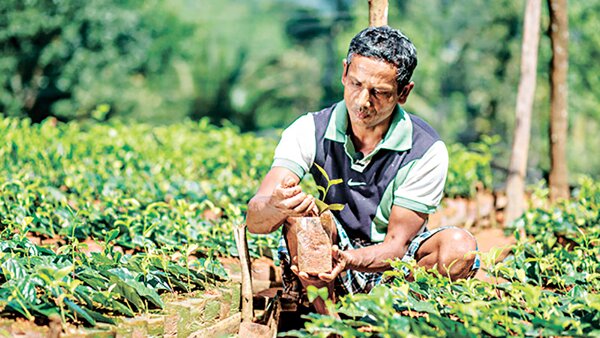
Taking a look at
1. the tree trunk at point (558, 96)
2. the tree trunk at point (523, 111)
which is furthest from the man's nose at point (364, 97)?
the tree trunk at point (558, 96)

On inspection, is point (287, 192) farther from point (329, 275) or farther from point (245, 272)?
point (245, 272)

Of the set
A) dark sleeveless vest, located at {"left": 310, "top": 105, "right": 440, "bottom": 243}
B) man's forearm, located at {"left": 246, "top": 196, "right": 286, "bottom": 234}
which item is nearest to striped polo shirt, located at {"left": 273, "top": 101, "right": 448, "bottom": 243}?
dark sleeveless vest, located at {"left": 310, "top": 105, "right": 440, "bottom": 243}

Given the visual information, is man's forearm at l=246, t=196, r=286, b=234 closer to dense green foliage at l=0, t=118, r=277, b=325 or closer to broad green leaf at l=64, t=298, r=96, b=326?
dense green foliage at l=0, t=118, r=277, b=325

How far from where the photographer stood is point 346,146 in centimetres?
275

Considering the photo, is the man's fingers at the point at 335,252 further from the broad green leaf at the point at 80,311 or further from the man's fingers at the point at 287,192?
the broad green leaf at the point at 80,311

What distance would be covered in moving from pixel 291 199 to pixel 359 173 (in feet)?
1.95

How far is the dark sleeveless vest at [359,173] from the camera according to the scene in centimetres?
274

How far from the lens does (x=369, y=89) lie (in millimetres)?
2561

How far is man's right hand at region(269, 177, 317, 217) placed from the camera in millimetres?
2225

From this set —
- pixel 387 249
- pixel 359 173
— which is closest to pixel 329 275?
pixel 387 249

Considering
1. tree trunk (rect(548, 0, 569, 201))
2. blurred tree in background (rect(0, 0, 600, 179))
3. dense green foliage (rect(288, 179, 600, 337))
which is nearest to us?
dense green foliage (rect(288, 179, 600, 337))

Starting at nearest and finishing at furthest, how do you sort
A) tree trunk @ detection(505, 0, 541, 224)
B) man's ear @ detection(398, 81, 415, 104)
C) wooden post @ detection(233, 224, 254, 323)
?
1. wooden post @ detection(233, 224, 254, 323)
2. man's ear @ detection(398, 81, 415, 104)
3. tree trunk @ detection(505, 0, 541, 224)

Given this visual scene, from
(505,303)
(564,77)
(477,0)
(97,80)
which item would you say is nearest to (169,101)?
(97,80)

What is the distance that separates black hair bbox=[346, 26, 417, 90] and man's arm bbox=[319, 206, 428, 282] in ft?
1.43
